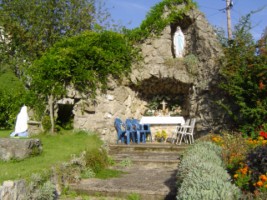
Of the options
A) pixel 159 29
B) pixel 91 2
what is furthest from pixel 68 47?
pixel 91 2

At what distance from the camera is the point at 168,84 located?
440 inches

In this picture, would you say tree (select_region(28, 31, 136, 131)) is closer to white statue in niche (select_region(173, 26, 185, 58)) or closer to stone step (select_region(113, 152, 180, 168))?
white statue in niche (select_region(173, 26, 185, 58))

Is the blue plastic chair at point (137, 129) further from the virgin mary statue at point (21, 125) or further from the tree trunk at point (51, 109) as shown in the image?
the virgin mary statue at point (21, 125)

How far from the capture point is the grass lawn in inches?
188

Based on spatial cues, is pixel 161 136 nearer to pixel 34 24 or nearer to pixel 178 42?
pixel 178 42

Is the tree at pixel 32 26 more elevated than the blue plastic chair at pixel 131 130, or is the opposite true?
the tree at pixel 32 26

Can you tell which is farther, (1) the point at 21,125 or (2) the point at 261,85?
(2) the point at 261,85

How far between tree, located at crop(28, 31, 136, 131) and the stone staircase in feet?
7.45

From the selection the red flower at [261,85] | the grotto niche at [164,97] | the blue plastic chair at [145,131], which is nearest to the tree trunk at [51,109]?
the blue plastic chair at [145,131]

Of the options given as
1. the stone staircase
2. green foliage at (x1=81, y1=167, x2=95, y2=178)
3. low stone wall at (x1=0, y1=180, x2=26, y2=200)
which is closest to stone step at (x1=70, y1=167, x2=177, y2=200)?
the stone staircase

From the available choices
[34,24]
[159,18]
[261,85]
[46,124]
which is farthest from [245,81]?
[34,24]

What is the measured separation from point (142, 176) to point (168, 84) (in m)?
5.12

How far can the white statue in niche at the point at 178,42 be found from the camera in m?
11.5

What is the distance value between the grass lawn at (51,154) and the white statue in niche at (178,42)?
15.3 ft
